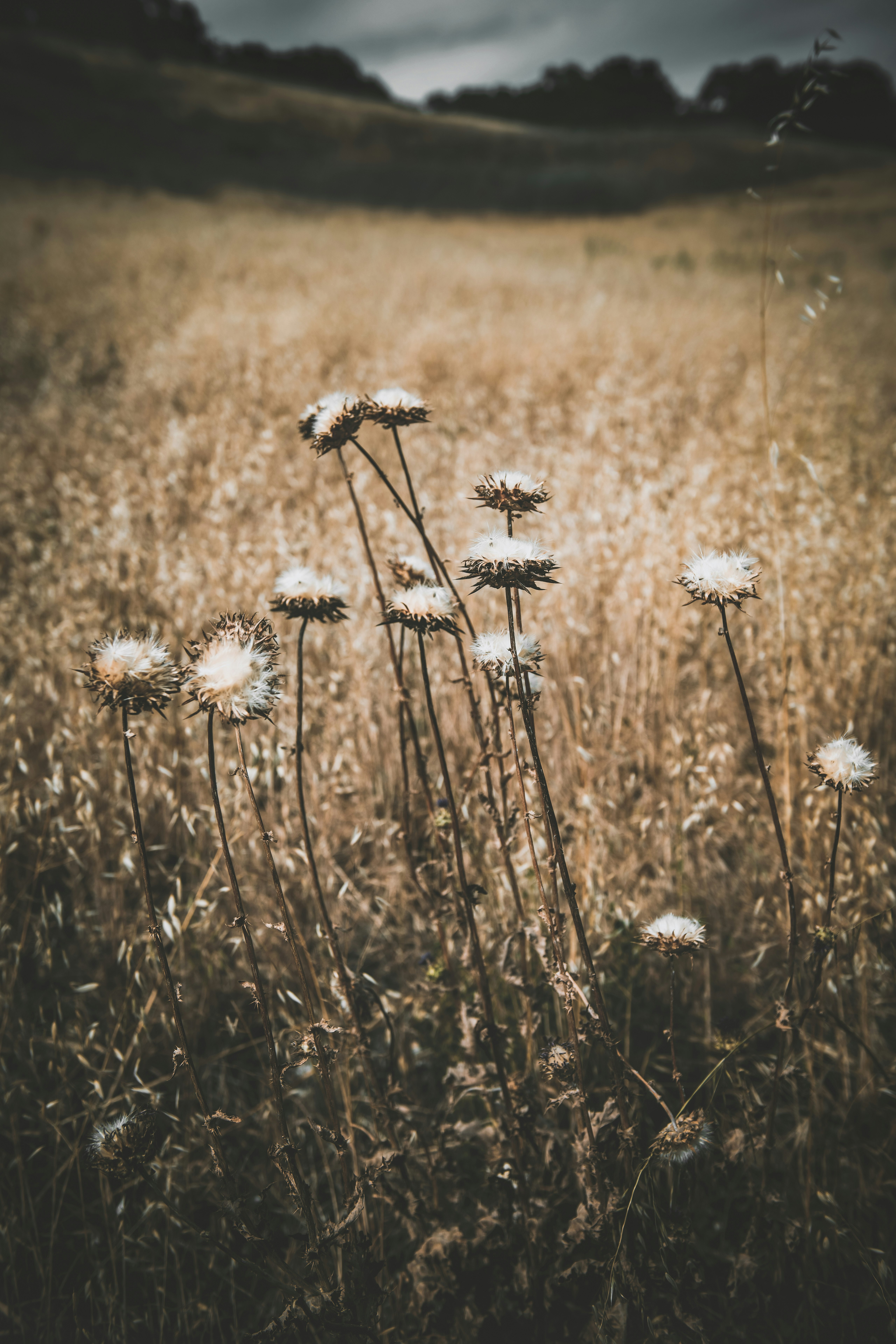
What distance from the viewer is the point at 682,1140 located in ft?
3.41

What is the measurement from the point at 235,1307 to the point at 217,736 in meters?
1.58

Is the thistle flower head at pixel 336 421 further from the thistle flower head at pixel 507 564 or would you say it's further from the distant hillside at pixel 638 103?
the distant hillside at pixel 638 103

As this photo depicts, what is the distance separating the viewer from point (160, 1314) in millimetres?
1232

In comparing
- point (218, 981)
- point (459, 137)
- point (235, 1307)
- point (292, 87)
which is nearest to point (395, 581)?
point (218, 981)

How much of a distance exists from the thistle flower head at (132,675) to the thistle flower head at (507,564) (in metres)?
0.47

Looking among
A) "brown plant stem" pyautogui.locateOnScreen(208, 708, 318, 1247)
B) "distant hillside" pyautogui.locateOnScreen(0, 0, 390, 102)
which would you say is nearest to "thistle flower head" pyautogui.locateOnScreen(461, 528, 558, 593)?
"brown plant stem" pyautogui.locateOnScreen(208, 708, 318, 1247)

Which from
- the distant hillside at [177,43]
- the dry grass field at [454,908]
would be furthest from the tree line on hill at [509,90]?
the dry grass field at [454,908]

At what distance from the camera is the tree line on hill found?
3666cm

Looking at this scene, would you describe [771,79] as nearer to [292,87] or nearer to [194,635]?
[292,87]

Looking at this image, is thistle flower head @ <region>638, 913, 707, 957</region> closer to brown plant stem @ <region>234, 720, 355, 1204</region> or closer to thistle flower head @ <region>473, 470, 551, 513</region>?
brown plant stem @ <region>234, 720, 355, 1204</region>

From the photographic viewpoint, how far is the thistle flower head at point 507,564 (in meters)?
0.98

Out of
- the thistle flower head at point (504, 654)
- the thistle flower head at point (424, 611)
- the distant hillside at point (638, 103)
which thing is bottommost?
the thistle flower head at point (504, 654)

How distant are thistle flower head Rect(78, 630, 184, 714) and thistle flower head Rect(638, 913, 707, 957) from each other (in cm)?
88

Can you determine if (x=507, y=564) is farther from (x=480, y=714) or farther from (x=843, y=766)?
(x=843, y=766)
